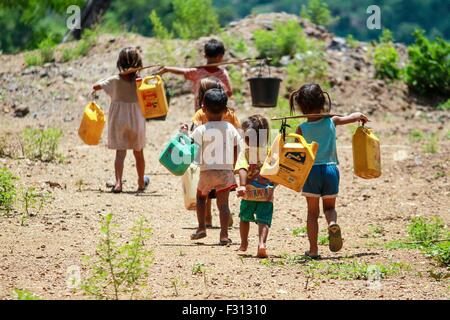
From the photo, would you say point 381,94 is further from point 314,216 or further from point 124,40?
point 314,216

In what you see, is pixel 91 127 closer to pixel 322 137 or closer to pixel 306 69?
pixel 322 137

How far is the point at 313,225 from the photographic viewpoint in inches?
302

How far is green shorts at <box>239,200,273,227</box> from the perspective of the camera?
7.82 meters

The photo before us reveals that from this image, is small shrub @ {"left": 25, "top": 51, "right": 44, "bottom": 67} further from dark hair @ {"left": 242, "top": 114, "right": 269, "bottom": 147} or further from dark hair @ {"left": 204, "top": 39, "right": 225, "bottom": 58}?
dark hair @ {"left": 242, "top": 114, "right": 269, "bottom": 147}

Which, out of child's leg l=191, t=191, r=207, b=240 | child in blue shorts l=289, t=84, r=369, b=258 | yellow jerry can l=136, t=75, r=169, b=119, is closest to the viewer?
child in blue shorts l=289, t=84, r=369, b=258

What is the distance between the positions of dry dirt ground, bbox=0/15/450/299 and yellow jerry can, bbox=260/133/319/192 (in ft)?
1.84

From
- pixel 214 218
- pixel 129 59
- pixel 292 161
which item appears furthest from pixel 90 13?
pixel 292 161

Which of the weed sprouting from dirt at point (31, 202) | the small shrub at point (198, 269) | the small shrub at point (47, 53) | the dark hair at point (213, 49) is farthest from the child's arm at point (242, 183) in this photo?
the small shrub at point (47, 53)

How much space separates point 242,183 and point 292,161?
546mm

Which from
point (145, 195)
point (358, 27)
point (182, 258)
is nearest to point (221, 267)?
point (182, 258)

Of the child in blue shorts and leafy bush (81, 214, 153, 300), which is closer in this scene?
leafy bush (81, 214, 153, 300)

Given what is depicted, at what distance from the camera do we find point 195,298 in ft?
20.1

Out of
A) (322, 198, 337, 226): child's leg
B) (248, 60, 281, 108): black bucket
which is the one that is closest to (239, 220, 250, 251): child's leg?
(322, 198, 337, 226): child's leg

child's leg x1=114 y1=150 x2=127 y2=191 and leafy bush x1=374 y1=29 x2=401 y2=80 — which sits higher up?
leafy bush x1=374 y1=29 x2=401 y2=80
